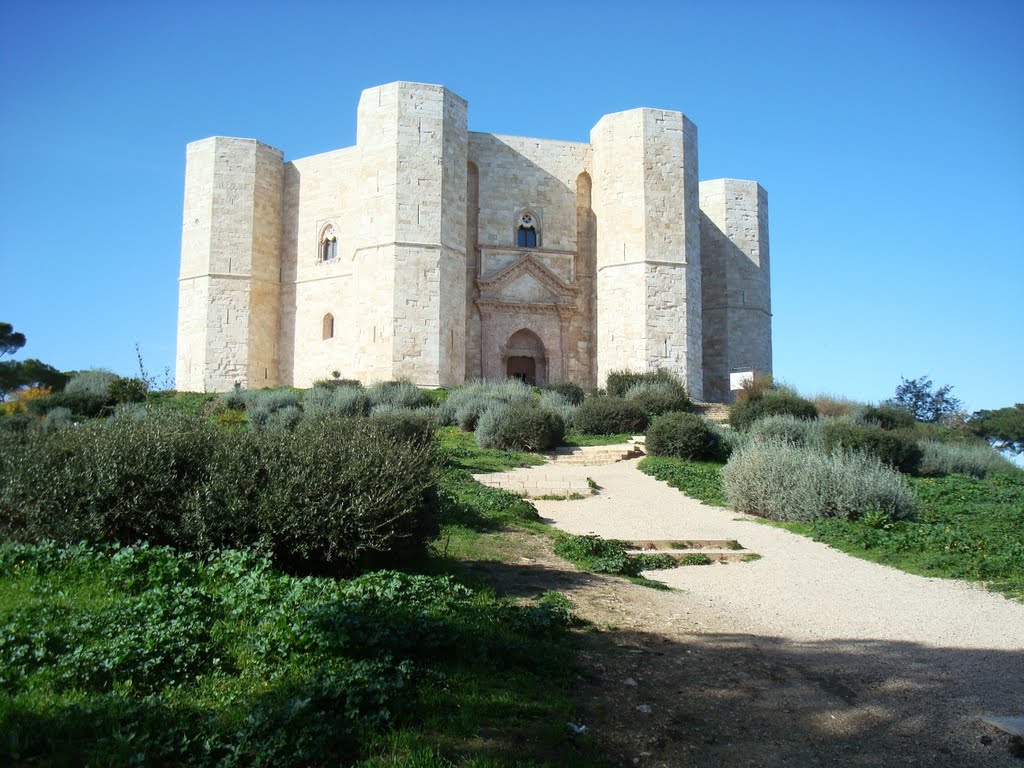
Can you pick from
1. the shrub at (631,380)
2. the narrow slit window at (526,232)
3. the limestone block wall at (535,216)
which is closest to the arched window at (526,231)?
the narrow slit window at (526,232)

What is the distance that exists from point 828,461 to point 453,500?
199 inches

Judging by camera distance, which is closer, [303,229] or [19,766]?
[19,766]

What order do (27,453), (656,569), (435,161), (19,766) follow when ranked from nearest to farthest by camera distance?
(19,766), (27,453), (656,569), (435,161)

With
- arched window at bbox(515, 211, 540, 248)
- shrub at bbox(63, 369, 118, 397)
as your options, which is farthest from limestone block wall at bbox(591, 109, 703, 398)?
shrub at bbox(63, 369, 118, 397)

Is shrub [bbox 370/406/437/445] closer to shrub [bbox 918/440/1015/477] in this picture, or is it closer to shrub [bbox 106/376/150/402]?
shrub [bbox 918/440/1015/477]

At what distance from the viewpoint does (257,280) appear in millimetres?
26953

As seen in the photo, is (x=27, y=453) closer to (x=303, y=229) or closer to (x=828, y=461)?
(x=828, y=461)

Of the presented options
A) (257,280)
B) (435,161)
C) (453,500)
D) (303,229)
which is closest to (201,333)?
(257,280)

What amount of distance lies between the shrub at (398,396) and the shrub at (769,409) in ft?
23.5

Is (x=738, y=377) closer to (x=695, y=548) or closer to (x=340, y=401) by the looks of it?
(x=340, y=401)

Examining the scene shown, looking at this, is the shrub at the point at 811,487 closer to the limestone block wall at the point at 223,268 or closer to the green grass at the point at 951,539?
the green grass at the point at 951,539

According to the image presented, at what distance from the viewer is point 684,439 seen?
14.5 metres

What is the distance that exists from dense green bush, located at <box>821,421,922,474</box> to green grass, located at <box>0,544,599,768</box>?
373 inches

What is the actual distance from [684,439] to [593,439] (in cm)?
254
